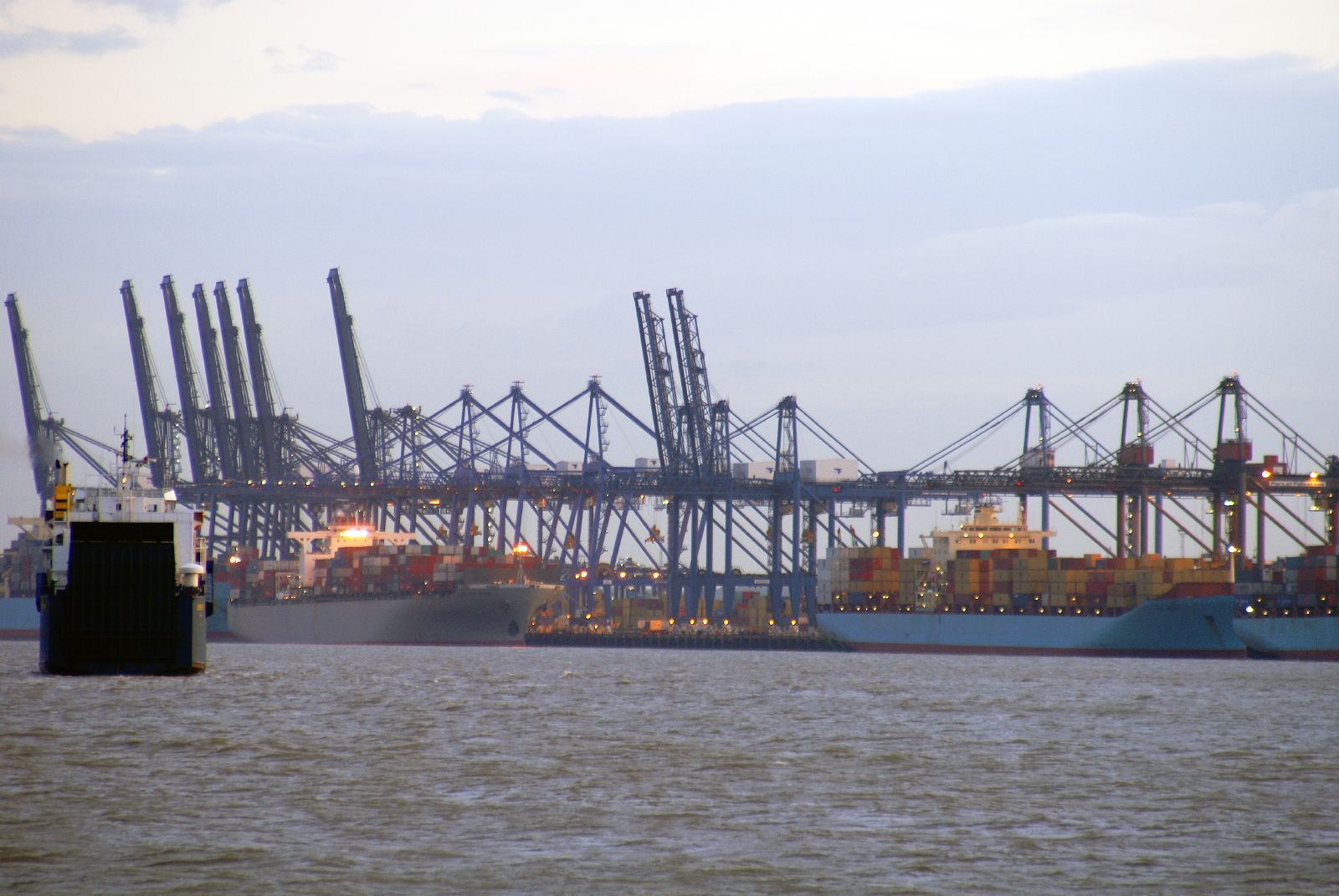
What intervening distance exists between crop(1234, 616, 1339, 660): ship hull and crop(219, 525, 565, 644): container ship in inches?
1653

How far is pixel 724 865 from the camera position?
20125 mm

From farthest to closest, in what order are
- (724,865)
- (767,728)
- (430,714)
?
1. (430,714)
2. (767,728)
3. (724,865)

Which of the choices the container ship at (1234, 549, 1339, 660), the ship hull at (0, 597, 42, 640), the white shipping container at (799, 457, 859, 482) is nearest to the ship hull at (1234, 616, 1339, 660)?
the container ship at (1234, 549, 1339, 660)

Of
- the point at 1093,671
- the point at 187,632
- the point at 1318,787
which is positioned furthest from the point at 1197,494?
the point at 1318,787

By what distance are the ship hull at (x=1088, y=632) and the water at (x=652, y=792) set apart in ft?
134

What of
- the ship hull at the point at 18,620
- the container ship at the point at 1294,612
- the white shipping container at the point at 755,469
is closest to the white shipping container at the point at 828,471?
the white shipping container at the point at 755,469

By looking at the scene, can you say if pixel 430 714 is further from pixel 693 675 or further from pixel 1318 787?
pixel 693 675

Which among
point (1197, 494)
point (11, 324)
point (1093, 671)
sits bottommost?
point (1093, 671)

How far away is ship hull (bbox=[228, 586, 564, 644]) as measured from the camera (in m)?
106

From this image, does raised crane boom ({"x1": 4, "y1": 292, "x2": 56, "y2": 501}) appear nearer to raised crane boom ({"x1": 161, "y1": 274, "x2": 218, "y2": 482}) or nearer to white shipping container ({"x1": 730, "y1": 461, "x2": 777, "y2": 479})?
raised crane boom ({"x1": 161, "y1": 274, "x2": 218, "y2": 482})

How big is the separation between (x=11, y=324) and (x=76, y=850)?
394 feet

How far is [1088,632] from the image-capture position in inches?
3674

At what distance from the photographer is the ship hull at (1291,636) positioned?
89.0 m

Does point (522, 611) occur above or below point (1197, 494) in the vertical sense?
below
